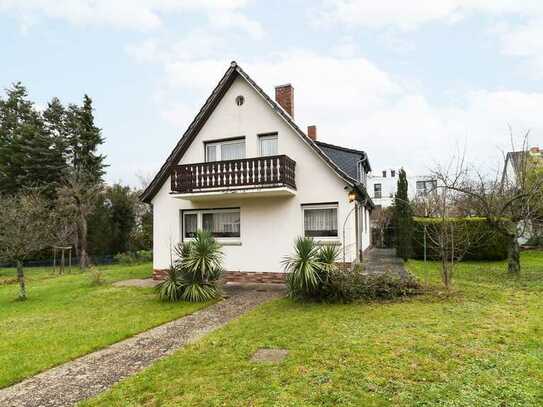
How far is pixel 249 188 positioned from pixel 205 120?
4165 millimetres

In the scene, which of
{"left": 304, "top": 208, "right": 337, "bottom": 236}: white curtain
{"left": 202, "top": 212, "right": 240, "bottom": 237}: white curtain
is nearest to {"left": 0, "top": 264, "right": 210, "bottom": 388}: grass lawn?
{"left": 202, "top": 212, "right": 240, "bottom": 237}: white curtain

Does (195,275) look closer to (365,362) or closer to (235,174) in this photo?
(235,174)

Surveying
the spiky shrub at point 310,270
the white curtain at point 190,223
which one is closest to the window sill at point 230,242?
the white curtain at point 190,223

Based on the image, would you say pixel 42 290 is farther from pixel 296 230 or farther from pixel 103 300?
pixel 296 230

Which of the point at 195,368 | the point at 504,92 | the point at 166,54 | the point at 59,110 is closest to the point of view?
the point at 195,368

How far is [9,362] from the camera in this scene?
21.0ft

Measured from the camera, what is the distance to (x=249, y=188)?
44.1ft

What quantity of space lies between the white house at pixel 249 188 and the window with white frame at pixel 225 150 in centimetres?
4

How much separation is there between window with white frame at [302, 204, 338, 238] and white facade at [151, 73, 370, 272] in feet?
0.67

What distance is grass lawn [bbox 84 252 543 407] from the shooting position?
14.7ft

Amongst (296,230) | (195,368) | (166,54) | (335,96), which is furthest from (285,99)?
(195,368)

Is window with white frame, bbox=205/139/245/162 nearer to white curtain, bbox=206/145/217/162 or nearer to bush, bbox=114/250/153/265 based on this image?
→ white curtain, bbox=206/145/217/162

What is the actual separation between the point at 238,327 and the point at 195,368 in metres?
2.34

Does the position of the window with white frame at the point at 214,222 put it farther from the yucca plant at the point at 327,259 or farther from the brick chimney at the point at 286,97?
the brick chimney at the point at 286,97
